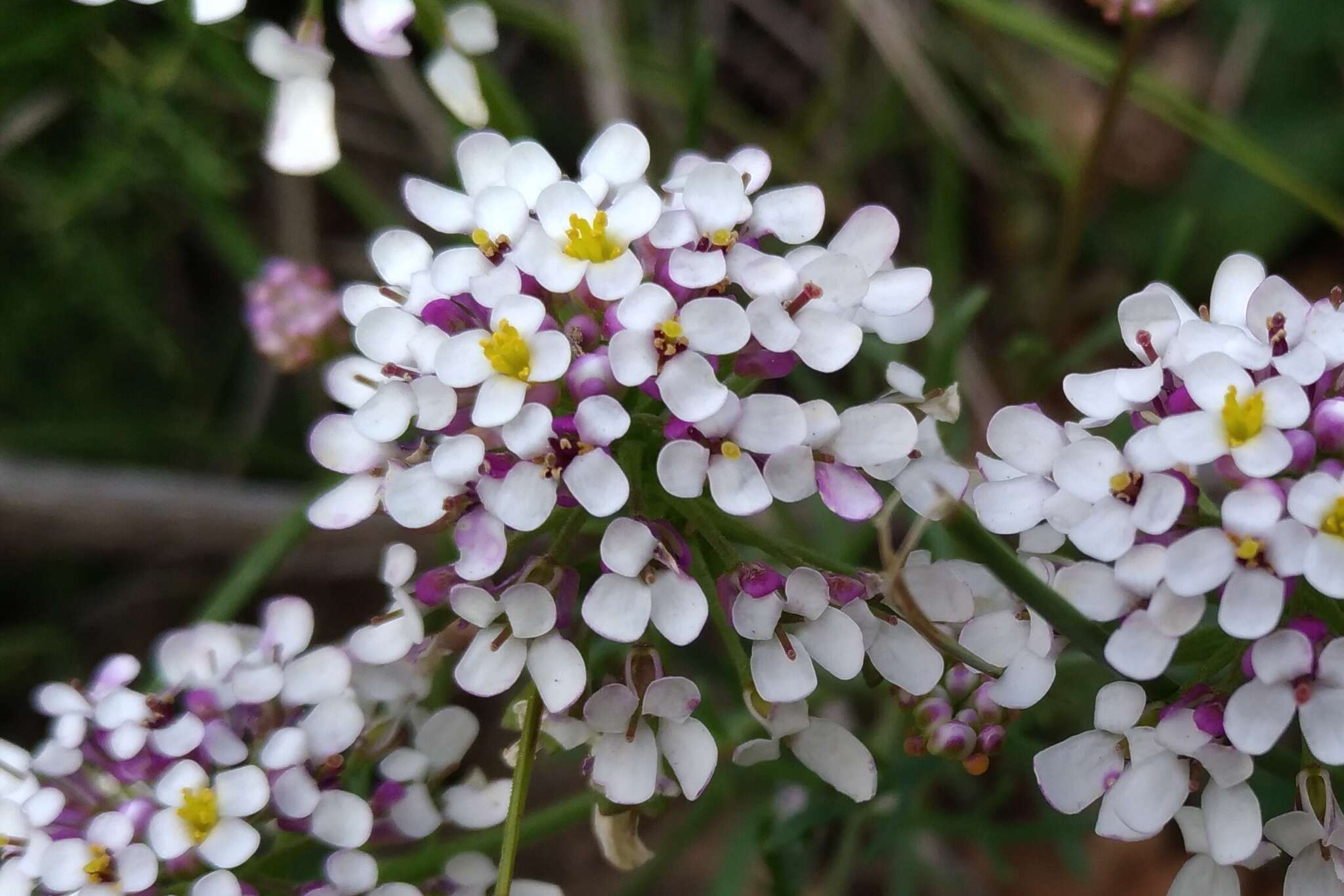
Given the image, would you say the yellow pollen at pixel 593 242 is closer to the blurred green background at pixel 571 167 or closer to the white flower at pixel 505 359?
the white flower at pixel 505 359

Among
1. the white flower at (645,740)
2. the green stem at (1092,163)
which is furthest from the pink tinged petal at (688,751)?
the green stem at (1092,163)

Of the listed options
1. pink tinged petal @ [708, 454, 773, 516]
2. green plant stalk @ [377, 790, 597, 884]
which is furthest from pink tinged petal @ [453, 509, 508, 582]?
green plant stalk @ [377, 790, 597, 884]

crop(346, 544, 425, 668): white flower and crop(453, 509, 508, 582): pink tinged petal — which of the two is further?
crop(346, 544, 425, 668): white flower

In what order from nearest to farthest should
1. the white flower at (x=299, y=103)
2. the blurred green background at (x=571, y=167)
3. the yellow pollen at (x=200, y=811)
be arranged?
the yellow pollen at (x=200, y=811), the white flower at (x=299, y=103), the blurred green background at (x=571, y=167)

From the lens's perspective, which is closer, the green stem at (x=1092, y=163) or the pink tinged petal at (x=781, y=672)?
the pink tinged petal at (x=781, y=672)

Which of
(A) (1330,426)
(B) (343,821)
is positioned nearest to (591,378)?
(B) (343,821)

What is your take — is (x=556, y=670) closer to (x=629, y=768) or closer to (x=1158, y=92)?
(x=629, y=768)

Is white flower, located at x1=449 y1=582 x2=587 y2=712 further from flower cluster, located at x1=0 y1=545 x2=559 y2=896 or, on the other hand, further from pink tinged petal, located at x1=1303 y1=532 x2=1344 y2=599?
pink tinged petal, located at x1=1303 y1=532 x2=1344 y2=599
